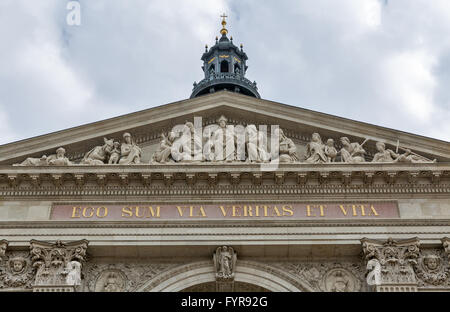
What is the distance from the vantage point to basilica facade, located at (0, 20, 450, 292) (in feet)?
61.8

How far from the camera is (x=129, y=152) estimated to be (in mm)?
20953

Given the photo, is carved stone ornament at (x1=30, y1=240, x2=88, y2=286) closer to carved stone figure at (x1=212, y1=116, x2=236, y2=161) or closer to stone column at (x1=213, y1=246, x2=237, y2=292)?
stone column at (x1=213, y1=246, x2=237, y2=292)

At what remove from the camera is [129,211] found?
19.9 meters

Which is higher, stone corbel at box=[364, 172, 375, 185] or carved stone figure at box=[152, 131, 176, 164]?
carved stone figure at box=[152, 131, 176, 164]

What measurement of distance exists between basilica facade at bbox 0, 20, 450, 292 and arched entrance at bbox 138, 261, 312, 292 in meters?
0.03

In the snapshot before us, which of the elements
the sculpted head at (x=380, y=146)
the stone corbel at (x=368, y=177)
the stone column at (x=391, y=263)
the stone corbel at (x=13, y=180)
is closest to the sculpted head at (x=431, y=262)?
the stone column at (x=391, y=263)

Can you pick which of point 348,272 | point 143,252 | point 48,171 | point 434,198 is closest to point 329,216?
point 348,272

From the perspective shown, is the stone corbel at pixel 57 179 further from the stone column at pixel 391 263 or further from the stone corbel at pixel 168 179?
the stone column at pixel 391 263

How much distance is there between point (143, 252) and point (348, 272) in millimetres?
5321

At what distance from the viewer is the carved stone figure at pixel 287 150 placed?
20.7m

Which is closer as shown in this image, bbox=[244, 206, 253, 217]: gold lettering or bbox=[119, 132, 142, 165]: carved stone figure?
bbox=[244, 206, 253, 217]: gold lettering

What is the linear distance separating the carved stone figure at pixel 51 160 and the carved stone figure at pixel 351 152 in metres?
7.69

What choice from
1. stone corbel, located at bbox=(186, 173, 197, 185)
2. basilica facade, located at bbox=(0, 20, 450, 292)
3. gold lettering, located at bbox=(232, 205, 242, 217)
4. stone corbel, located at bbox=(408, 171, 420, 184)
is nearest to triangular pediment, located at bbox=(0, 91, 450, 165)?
basilica facade, located at bbox=(0, 20, 450, 292)
